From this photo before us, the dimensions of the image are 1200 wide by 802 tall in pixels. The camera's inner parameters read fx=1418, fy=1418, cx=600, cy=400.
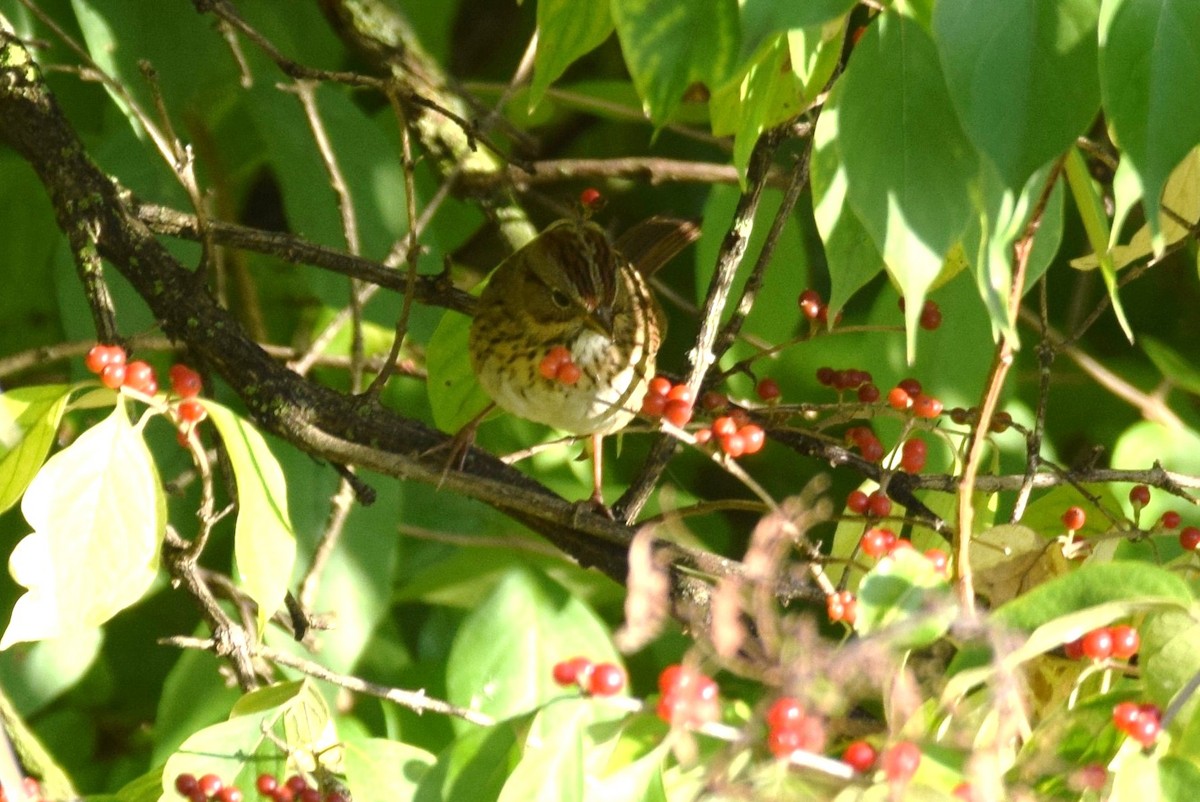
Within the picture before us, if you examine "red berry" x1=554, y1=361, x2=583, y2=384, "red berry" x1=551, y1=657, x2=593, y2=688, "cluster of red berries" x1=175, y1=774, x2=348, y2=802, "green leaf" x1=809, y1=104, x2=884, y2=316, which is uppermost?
"green leaf" x1=809, y1=104, x2=884, y2=316

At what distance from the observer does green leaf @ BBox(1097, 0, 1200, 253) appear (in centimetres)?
108

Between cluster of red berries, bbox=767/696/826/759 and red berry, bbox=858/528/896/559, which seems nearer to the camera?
cluster of red berries, bbox=767/696/826/759

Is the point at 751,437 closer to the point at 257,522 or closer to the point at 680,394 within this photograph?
the point at 680,394

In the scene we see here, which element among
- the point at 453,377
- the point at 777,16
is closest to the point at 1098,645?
the point at 777,16

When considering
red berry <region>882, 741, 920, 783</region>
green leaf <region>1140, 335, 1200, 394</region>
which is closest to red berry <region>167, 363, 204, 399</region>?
red berry <region>882, 741, 920, 783</region>

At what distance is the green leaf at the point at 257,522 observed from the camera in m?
1.27

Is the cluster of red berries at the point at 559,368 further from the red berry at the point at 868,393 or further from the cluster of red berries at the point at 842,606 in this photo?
the cluster of red berries at the point at 842,606

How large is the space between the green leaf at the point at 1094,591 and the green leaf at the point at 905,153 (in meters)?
0.21

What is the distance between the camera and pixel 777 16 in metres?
1.04

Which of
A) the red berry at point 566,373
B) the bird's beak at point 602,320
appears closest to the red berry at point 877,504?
the red berry at point 566,373

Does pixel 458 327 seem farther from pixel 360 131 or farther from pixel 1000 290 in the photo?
pixel 1000 290

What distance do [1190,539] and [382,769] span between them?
3.02 ft

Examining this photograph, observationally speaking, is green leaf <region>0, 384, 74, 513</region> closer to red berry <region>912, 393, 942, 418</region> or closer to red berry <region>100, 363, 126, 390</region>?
red berry <region>100, 363, 126, 390</region>

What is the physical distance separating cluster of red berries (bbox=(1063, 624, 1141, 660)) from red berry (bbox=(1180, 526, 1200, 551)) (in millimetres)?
366
